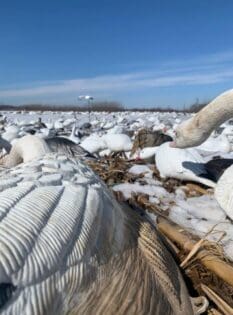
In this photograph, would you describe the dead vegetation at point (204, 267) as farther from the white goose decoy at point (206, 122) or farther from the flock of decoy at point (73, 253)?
the white goose decoy at point (206, 122)

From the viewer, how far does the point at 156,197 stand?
14.1 ft

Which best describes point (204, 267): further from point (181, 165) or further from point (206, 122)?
point (181, 165)

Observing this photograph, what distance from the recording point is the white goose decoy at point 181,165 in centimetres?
487

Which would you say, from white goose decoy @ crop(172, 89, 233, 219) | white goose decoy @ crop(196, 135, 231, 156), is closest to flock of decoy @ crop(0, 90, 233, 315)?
white goose decoy @ crop(172, 89, 233, 219)

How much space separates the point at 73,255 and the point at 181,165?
12.8 ft

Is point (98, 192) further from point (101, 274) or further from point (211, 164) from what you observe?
point (211, 164)

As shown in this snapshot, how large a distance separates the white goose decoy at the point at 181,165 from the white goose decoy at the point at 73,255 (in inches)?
117

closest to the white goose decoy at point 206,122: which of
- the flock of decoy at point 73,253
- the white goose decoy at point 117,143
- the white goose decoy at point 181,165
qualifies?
the white goose decoy at point 181,165

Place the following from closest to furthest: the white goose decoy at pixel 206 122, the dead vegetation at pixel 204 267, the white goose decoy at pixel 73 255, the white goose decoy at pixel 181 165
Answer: the white goose decoy at pixel 73 255 → the dead vegetation at pixel 204 267 → the white goose decoy at pixel 206 122 → the white goose decoy at pixel 181 165

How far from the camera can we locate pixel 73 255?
1.23 metres

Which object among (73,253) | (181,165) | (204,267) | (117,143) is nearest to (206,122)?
(181,165)

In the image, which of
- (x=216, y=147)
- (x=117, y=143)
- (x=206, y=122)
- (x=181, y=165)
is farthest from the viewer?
(x=117, y=143)

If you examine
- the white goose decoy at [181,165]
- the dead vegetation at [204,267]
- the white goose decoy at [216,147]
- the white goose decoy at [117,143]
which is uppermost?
the dead vegetation at [204,267]

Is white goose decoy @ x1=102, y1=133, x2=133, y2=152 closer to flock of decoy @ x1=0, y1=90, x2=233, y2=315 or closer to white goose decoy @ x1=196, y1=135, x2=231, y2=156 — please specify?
white goose decoy @ x1=196, y1=135, x2=231, y2=156
